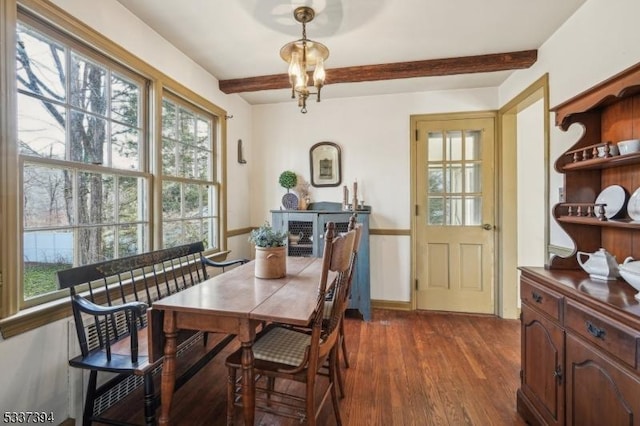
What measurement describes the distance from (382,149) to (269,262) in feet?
7.25

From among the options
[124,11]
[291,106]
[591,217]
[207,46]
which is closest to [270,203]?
[291,106]

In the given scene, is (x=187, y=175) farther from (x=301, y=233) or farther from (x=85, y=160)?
(x=301, y=233)

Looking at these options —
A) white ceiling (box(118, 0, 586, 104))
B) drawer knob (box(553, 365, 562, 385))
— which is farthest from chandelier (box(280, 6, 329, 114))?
drawer knob (box(553, 365, 562, 385))

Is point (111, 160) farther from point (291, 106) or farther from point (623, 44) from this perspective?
point (623, 44)

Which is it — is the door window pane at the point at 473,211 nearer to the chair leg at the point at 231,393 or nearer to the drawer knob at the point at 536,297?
the drawer knob at the point at 536,297

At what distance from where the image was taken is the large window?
5.15ft

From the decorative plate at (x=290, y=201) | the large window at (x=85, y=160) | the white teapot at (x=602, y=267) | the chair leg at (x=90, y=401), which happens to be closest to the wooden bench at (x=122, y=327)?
the chair leg at (x=90, y=401)

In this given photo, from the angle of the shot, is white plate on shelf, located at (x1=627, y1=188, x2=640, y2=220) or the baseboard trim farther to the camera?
the baseboard trim

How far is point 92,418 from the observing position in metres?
1.59

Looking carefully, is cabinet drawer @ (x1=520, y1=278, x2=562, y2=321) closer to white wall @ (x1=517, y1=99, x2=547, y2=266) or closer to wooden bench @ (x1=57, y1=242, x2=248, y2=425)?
white wall @ (x1=517, y1=99, x2=547, y2=266)

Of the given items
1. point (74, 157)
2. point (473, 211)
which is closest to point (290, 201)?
point (473, 211)

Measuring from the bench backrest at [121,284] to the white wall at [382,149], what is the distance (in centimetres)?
180

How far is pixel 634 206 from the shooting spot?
1.51 metres

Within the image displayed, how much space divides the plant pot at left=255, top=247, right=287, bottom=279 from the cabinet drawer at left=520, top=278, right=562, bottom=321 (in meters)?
1.43
